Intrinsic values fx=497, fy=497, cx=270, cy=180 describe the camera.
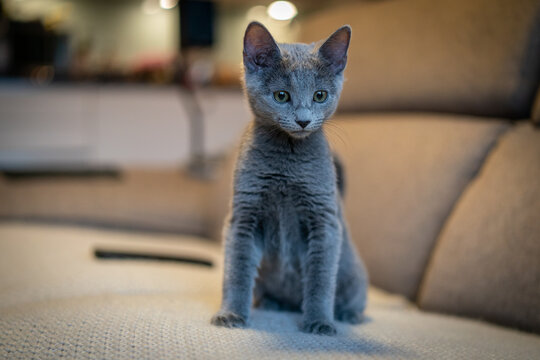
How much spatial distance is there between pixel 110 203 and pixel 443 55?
1406mm

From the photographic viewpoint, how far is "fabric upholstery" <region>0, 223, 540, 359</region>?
33.3 inches

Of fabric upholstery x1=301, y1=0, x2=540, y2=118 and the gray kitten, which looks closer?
the gray kitten

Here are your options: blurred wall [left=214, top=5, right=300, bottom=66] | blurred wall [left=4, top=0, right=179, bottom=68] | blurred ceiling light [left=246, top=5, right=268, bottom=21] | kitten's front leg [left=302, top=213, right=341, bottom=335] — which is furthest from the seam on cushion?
blurred ceiling light [left=246, top=5, right=268, bottom=21]

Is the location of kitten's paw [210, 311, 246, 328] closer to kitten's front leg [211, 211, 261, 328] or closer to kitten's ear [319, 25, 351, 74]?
kitten's front leg [211, 211, 261, 328]

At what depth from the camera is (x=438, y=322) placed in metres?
1.18

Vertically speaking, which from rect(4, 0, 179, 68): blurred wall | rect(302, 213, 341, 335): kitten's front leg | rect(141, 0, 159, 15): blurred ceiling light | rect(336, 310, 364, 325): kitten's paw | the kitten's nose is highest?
rect(141, 0, 159, 15): blurred ceiling light

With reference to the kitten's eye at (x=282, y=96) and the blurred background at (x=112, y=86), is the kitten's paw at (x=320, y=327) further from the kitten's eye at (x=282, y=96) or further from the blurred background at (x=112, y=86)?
the blurred background at (x=112, y=86)

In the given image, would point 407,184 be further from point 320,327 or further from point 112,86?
point 112,86

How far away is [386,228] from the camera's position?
1547 millimetres

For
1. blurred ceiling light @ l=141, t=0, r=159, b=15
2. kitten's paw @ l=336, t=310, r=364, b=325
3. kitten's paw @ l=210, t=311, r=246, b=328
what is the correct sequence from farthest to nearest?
blurred ceiling light @ l=141, t=0, r=159, b=15 → kitten's paw @ l=336, t=310, r=364, b=325 → kitten's paw @ l=210, t=311, r=246, b=328

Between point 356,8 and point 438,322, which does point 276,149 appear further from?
point 356,8

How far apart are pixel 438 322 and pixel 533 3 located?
90 centimetres

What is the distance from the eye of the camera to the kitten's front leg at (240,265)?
106cm

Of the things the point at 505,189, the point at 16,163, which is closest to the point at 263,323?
the point at 505,189
